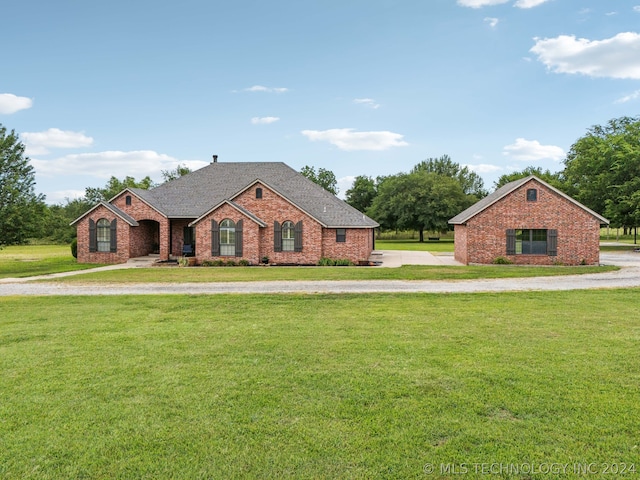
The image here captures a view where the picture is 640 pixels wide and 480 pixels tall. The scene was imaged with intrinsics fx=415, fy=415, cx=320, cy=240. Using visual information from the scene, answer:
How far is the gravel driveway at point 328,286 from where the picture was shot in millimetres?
14414

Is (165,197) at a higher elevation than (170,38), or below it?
below

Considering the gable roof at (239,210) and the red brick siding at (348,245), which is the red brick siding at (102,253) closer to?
the gable roof at (239,210)

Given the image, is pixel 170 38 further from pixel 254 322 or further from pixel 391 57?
pixel 254 322

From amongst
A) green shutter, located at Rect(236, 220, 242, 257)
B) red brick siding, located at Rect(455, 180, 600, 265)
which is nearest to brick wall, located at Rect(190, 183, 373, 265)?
green shutter, located at Rect(236, 220, 242, 257)

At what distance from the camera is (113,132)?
1393 inches

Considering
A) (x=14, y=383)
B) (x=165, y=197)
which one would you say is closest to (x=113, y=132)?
(x=165, y=197)

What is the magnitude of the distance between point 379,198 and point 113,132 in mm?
38360

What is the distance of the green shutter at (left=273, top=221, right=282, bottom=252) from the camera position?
2641 cm

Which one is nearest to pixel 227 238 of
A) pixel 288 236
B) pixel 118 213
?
pixel 288 236

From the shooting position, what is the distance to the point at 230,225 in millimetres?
25953

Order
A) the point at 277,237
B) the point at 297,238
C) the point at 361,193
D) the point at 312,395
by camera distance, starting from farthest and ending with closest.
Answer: the point at 361,193 < the point at 277,237 < the point at 297,238 < the point at 312,395

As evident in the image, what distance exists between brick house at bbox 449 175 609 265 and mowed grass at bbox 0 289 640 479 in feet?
51.7

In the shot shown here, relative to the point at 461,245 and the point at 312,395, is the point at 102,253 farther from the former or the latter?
the point at 312,395

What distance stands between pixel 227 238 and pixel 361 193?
49367mm
